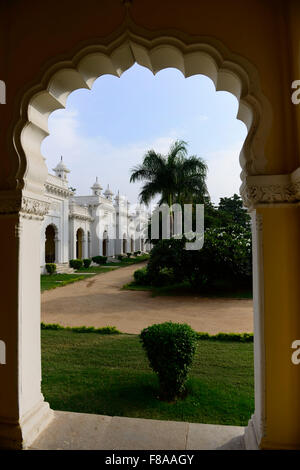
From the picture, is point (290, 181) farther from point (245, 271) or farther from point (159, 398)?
point (245, 271)

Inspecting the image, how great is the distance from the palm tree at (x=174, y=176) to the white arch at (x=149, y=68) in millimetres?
16079

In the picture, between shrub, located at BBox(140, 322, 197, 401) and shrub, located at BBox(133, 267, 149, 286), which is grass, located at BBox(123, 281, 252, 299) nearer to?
shrub, located at BBox(133, 267, 149, 286)

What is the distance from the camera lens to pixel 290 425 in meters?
2.27

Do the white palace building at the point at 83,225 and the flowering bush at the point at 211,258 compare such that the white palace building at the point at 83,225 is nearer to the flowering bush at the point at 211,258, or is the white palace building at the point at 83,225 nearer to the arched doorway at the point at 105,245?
the arched doorway at the point at 105,245

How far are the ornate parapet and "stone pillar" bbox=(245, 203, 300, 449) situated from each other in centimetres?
5

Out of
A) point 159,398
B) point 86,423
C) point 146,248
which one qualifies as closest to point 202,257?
point 159,398

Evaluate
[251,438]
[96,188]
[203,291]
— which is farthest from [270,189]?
[96,188]

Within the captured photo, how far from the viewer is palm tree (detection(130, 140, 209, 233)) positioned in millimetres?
18828

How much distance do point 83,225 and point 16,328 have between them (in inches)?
977

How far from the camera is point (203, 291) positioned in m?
12.3

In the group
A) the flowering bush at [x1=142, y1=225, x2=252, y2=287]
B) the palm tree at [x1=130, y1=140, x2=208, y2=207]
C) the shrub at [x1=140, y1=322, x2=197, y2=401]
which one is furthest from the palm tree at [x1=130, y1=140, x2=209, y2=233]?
the shrub at [x1=140, y1=322, x2=197, y2=401]

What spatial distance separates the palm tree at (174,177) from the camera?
1883 cm

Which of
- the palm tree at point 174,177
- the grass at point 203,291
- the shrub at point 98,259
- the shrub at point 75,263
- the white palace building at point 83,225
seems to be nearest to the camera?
the grass at point 203,291

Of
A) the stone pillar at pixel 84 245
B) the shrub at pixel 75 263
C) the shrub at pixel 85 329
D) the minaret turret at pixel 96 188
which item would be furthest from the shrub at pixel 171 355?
the minaret turret at pixel 96 188
